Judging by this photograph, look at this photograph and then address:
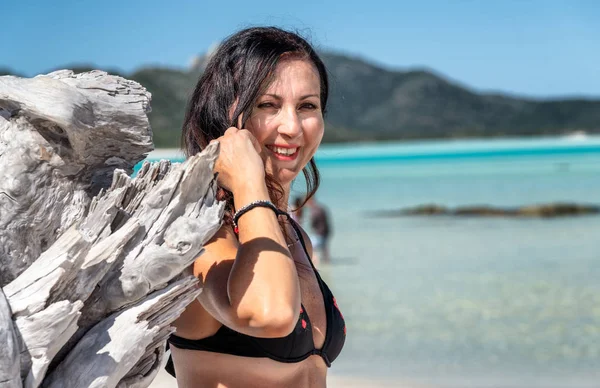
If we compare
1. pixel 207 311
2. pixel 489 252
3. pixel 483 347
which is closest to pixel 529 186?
pixel 489 252

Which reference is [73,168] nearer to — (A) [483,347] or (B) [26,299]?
(B) [26,299]

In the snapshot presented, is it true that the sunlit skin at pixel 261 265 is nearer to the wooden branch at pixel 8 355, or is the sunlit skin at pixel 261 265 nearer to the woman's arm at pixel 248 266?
the woman's arm at pixel 248 266

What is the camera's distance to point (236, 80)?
7.23ft

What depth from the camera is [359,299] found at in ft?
34.9

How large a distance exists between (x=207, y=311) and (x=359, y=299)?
8.77 metres

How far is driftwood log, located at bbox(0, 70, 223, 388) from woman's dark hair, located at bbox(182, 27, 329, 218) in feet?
1.60

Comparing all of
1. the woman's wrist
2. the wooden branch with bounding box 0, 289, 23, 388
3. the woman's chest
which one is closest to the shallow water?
the woman's chest

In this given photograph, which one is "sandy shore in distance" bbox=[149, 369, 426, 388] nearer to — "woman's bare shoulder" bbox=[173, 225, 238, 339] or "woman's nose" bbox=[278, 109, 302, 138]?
"woman's bare shoulder" bbox=[173, 225, 238, 339]

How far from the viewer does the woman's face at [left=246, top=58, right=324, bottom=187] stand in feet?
7.18

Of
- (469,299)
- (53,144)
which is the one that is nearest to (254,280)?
(53,144)

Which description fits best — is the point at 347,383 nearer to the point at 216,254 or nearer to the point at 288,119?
the point at 288,119

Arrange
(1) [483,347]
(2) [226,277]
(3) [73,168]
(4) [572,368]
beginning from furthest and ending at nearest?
(1) [483,347]
(4) [572,368]
(2) [226,277]
(3) [73,168]

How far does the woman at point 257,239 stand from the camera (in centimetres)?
179

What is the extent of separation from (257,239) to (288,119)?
0.49 m
